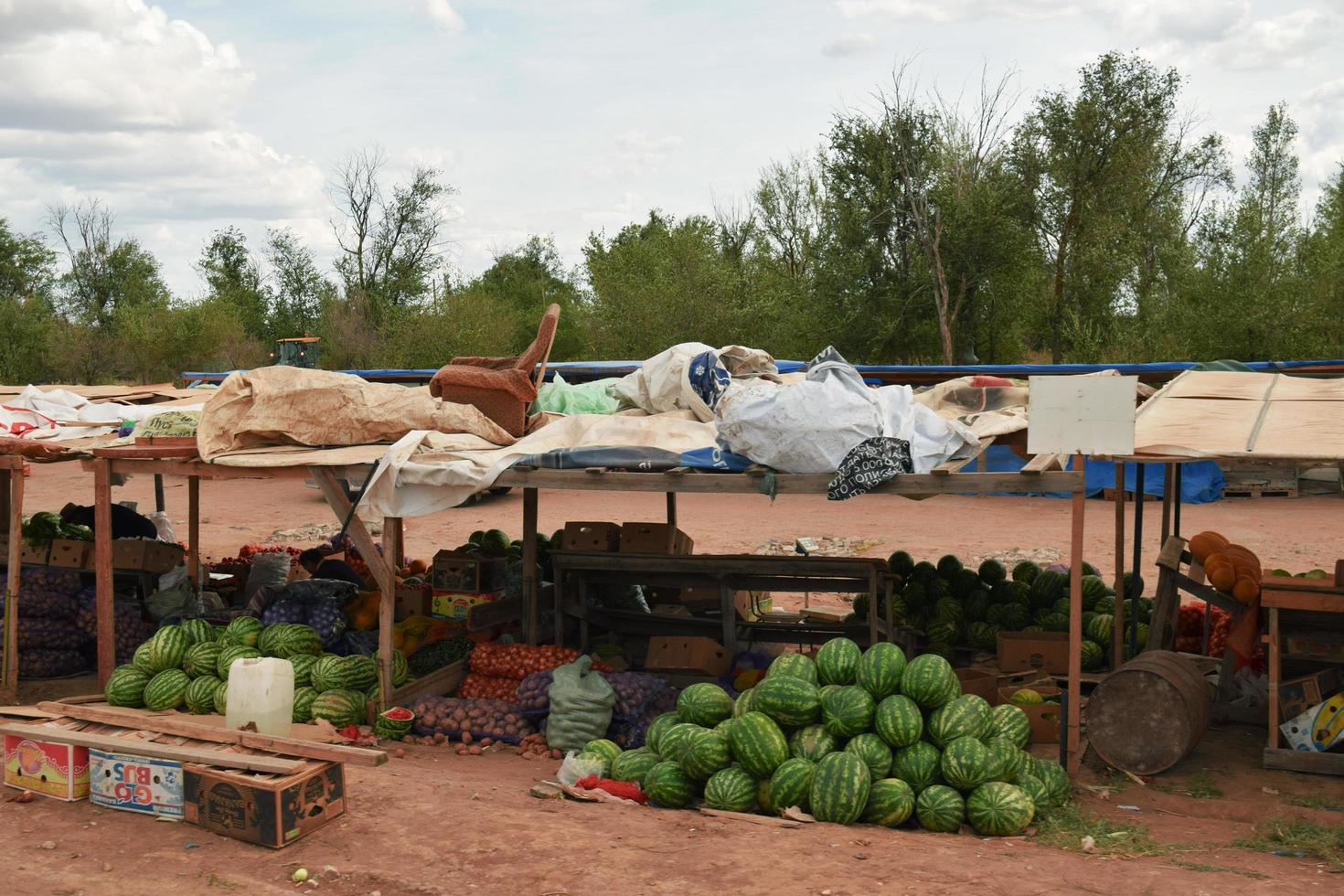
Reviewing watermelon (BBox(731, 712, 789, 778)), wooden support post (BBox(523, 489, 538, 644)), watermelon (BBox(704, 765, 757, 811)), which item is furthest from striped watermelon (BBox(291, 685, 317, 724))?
watermelon (BBox(731, 712, 789, 778))

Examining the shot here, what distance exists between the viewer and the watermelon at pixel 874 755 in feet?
21.4

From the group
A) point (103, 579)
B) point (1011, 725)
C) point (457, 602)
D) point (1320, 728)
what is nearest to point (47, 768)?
point (103, 579)

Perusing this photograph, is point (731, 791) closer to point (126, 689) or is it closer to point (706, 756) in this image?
point (706, 756)

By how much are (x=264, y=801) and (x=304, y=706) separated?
109 inches

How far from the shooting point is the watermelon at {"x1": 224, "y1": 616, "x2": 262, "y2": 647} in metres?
9.06

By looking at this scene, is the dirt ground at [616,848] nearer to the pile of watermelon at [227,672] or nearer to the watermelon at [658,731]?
the watermelon at [658,731]

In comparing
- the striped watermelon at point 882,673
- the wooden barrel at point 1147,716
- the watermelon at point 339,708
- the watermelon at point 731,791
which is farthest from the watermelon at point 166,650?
the wooden barrel at point 1147,716

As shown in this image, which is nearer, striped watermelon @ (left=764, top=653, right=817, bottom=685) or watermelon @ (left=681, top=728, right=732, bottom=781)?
watermelon @ (left=681, top=728, right=732, bottom=781)

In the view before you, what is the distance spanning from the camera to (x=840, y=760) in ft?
21.1

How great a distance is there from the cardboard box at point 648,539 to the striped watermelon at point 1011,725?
3.80m

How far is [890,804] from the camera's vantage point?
20.8ft

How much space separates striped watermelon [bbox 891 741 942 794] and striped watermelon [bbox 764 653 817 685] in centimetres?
74

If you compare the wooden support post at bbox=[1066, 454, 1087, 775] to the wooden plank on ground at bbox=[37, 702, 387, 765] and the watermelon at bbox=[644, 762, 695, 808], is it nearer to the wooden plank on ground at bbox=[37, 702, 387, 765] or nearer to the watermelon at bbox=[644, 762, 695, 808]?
the watermelon at bbox=[644, 762, 695, 808]

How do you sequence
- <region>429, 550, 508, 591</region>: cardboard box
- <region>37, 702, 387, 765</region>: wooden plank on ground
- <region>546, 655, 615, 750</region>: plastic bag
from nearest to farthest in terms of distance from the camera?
<region>37, 702, 387, 765</region>: wooden plank on ground, <region>546, 655, 615, 750</region>: plastic bag, <region>429, 550, 508, 591</region>: cardboard box
